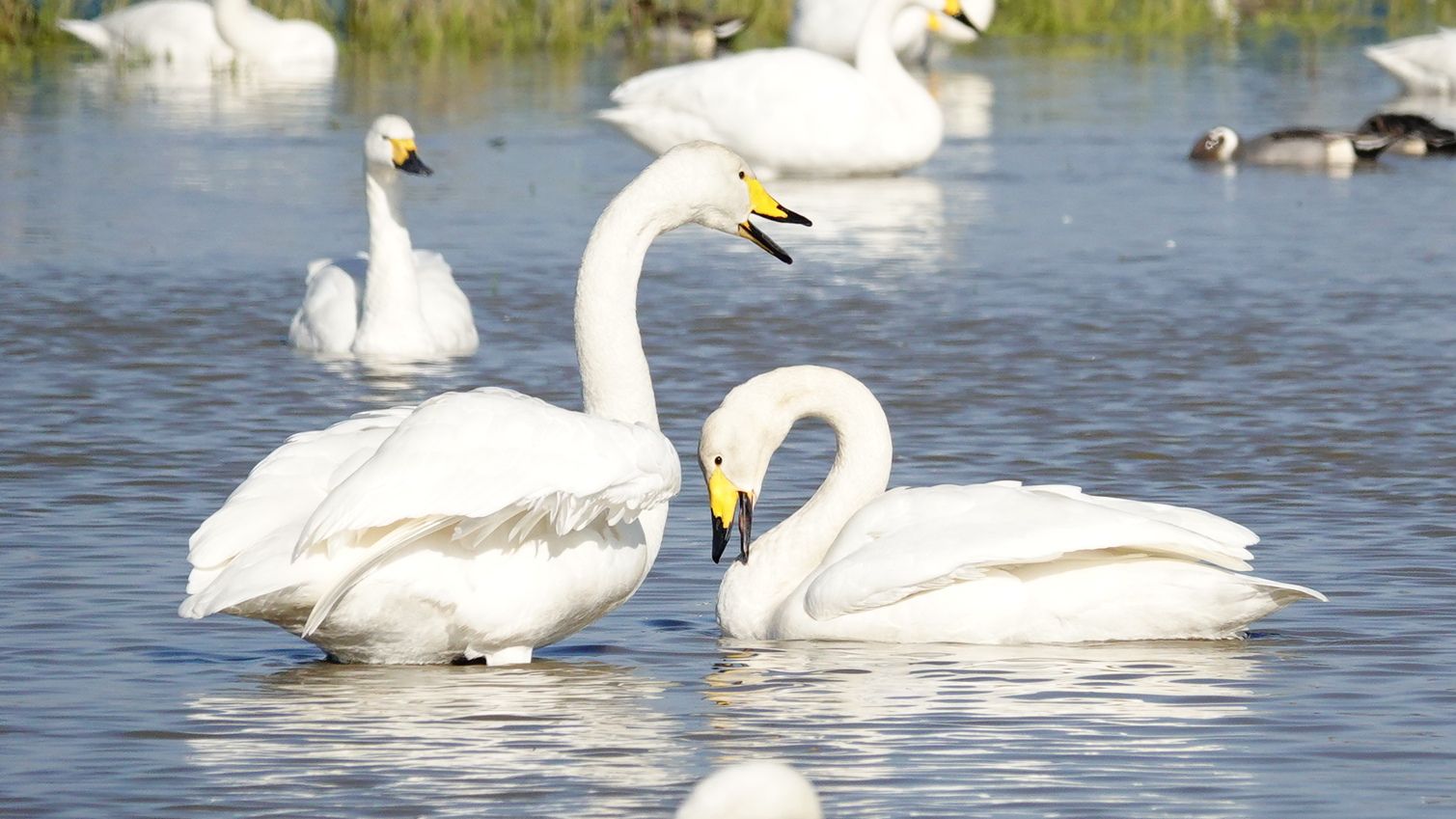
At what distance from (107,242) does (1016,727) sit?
32.8ft

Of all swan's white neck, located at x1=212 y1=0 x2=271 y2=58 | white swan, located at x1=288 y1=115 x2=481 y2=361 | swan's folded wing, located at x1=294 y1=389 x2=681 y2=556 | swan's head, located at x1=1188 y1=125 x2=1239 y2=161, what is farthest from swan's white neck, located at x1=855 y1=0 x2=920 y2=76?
swan's folded wing, located at x1=294 y1=389 x2=681 y2=556

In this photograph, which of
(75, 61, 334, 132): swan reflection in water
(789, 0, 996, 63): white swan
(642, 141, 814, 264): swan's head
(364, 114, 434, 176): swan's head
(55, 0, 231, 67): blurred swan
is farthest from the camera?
(55, 0, 231, 67): blurred swan

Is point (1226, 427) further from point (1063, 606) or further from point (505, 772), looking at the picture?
point (505, 772)

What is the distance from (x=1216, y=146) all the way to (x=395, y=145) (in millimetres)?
7648

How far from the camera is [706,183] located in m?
7.21

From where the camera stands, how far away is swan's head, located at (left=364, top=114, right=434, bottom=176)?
41.0 ft

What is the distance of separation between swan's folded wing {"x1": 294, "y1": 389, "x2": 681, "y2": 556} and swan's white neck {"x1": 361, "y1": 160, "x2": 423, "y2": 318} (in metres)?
5.61

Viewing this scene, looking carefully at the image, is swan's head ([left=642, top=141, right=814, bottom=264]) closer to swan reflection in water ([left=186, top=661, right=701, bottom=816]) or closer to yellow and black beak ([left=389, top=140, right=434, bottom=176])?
swan reflection in water ([left=186, top=661, right=701, bottom=816])

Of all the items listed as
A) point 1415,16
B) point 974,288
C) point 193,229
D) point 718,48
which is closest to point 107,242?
point 193,229

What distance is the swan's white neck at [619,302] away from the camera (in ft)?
23.2

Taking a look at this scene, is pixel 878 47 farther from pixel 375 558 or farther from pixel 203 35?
pixel 375 558

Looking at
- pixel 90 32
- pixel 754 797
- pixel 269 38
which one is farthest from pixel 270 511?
pixel 90 32

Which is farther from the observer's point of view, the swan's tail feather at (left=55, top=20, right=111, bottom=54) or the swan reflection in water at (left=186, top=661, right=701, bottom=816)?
the swan's tail feather at (left=55, top=20, right=111, bottom=54)

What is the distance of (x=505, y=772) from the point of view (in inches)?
221
